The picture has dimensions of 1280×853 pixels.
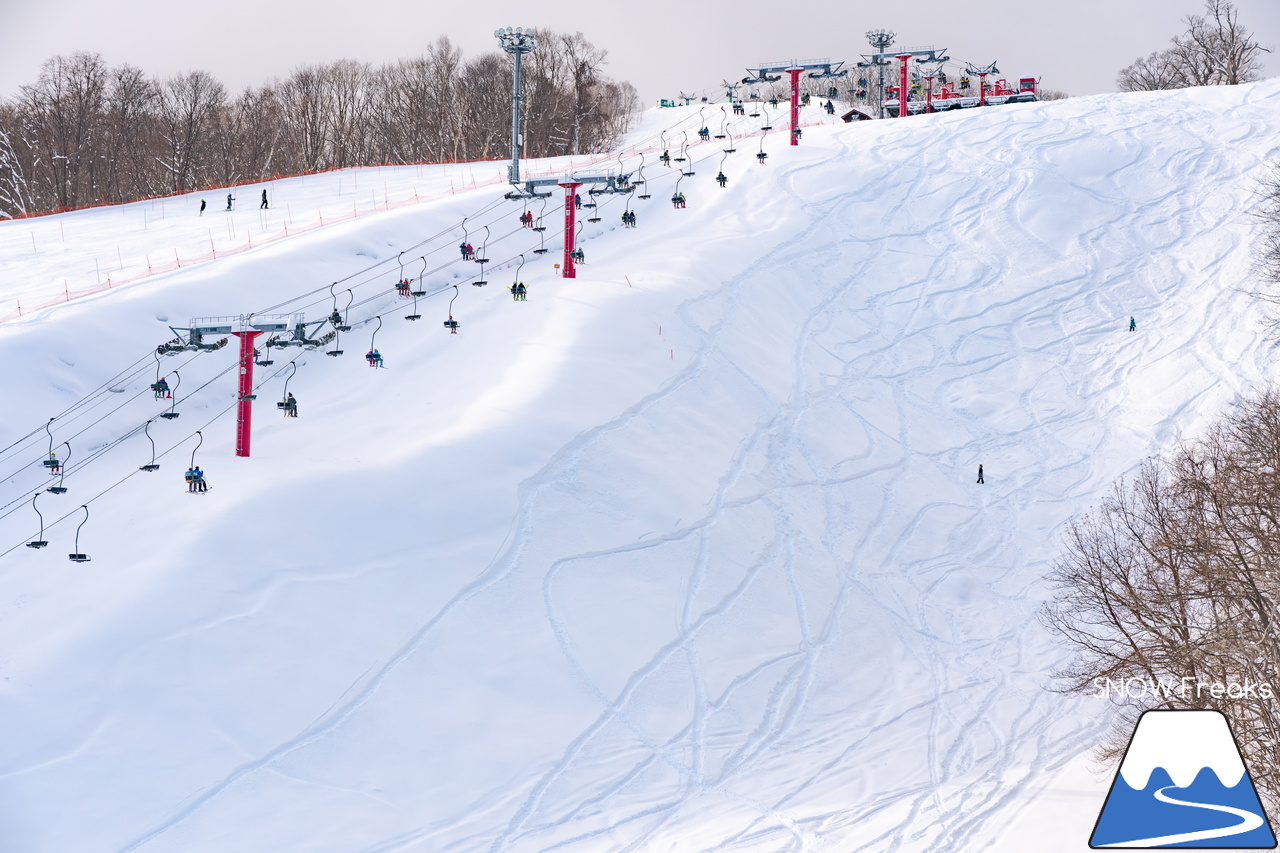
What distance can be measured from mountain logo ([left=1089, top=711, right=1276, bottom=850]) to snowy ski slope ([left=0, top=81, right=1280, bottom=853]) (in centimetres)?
674

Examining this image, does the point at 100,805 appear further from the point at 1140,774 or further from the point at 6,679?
the point at 1140,774

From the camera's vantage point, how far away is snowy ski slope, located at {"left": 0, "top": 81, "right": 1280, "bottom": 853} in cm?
Answer: 1809

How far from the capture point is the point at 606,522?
24438mm

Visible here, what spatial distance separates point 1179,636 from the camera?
1811 cm

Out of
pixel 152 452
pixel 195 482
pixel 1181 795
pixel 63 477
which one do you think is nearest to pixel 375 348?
pixel 152 452

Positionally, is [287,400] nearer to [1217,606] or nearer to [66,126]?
[1217,606]

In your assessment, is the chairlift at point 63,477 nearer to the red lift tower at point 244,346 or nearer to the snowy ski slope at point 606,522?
the snowy ski slope at point 606,522

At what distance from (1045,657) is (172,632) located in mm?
16934

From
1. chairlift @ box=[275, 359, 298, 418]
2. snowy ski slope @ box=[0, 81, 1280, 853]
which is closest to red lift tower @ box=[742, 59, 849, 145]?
snowy ski slope @ box=[0, 81, 1280, 853]

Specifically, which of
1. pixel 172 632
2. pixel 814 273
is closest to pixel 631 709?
pixel 172 632

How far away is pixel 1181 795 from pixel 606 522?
47.6 feet

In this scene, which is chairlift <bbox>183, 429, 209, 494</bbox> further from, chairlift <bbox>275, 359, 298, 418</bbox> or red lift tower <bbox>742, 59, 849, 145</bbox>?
red lift tower <bbox>742, 59, 849, 145</bbox>

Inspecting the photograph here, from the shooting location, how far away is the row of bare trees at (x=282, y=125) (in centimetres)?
6388

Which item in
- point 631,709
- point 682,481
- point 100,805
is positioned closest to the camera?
point 100,805
